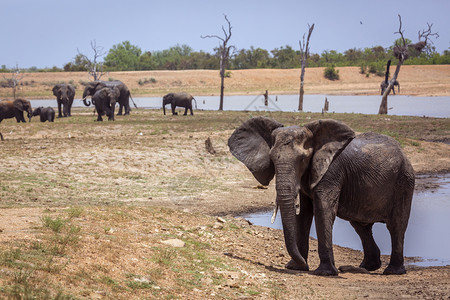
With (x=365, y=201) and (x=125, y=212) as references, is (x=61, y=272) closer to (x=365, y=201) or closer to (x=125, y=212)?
(x=125, y=212)

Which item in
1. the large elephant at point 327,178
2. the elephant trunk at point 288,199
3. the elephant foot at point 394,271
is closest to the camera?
the elephant trunk at point 288,199

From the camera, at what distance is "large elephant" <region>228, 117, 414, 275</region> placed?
8.81 m

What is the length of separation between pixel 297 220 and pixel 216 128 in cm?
1968

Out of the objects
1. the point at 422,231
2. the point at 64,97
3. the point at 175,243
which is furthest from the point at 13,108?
the point at 175,243

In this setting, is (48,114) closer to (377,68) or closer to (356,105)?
(356,105)

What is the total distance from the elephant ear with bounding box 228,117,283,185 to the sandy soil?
2632 inches

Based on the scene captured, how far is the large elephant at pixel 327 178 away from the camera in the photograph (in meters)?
8.81

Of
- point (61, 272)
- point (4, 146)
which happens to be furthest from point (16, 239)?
point (4, 146)

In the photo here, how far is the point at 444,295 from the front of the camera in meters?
7.47

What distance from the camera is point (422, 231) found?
48.6 ft

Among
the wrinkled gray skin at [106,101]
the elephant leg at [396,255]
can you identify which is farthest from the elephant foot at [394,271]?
the wrinkled gray skin at [106,101]

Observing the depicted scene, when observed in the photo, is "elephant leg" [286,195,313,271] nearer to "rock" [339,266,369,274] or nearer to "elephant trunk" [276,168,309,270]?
"rock" [339,266,369,274]

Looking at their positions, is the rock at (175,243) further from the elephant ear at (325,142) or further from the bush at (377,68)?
the bush at (377,68)

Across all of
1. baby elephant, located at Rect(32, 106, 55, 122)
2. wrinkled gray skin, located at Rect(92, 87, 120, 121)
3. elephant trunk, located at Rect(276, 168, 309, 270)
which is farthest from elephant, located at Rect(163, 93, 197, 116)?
elephant trunk, located at Rect(276, 168, 309, 270)
